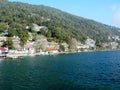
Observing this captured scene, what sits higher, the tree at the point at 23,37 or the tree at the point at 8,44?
the tree at the point at 23,37

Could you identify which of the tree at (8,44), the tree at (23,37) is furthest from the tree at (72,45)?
the tree at (8,44)

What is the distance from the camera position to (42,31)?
19712cm

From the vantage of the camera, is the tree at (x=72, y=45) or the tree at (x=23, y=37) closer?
the tree at (x=23, y=37)

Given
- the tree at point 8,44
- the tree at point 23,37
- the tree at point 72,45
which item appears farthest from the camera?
the tree at point 72,45

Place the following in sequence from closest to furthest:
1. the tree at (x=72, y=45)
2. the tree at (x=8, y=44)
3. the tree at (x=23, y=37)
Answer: the tree at (x=8, y=44) < the tree at (x=23, y=37) < the tree at (x=72, y=45)

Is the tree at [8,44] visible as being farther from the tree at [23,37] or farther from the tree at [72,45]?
the tree at [72,45]

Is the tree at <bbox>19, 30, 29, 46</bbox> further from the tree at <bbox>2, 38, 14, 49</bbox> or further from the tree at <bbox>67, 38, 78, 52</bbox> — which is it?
the tree at <bbox>67, 38, 78, 52</bbox>

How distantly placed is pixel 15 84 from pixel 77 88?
11.0 meters

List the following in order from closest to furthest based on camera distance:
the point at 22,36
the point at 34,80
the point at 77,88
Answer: the point at 77,88, the point at 34,80, the point at 22,36

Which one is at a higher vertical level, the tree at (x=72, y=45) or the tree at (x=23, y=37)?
the tree at (x=23, y=37)

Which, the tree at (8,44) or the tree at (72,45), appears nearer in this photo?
the tree at (8,44)

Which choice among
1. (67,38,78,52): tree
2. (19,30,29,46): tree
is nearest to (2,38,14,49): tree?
(19,30,29,46): tree

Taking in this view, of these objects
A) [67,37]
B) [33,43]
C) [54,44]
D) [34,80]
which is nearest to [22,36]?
[33,43]

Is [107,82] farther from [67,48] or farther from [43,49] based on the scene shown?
[67,48]
